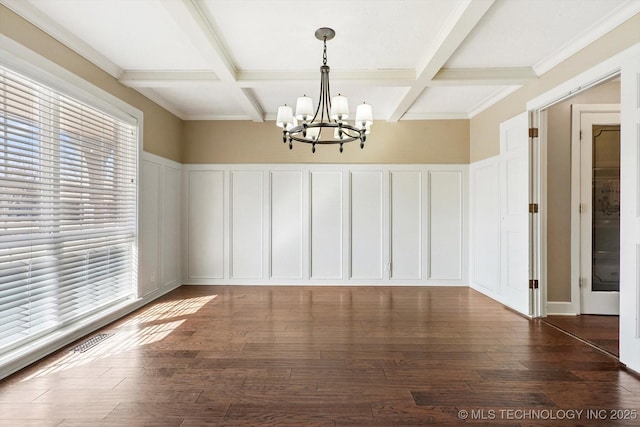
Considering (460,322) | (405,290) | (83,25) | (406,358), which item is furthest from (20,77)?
(405,290)

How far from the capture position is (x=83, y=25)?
256 centimetres

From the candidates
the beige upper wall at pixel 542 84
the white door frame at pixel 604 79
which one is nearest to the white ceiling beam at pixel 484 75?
the beige upper wall at pixel 542 84

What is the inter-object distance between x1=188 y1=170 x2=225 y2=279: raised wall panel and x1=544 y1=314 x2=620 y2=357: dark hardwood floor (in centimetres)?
442

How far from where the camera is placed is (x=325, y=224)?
4883mm

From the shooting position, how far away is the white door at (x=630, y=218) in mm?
2189

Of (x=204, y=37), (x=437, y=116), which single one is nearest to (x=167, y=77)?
(x=204, y=37)

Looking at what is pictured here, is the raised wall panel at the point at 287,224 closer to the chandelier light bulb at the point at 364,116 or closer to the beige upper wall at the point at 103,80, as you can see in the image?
the beige upper wall at the point at 103,80

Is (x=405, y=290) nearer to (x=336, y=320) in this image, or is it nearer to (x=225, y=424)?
(x=336, y=320)

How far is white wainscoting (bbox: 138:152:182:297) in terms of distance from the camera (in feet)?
12.8

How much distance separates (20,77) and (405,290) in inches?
186

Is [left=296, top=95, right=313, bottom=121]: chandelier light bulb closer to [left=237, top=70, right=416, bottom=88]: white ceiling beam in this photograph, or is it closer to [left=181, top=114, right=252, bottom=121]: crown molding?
[left=237, top=70, right=416, bottom=88]: white ceiling beam

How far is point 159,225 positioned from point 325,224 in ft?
7.79

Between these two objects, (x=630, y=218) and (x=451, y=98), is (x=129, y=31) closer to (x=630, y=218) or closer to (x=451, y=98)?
(x=451, y=98)

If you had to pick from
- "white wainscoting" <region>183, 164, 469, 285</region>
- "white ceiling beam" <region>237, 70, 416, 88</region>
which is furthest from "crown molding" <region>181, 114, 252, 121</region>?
"white ceiling beam" <region>237, 70, 416, 88</region>
